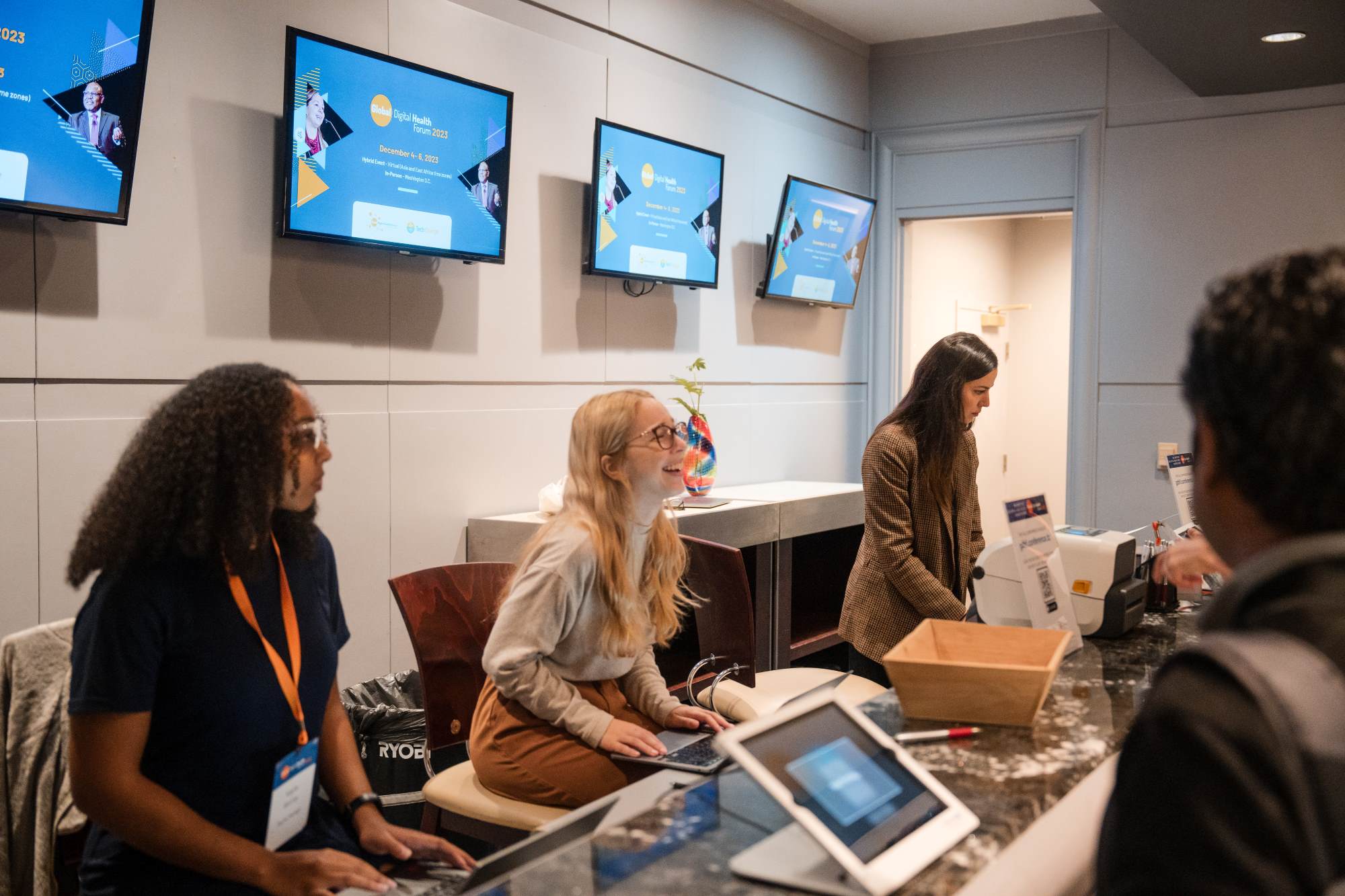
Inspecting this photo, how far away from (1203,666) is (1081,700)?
3.90 feet

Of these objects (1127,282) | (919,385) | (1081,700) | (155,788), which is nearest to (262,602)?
(155,788)

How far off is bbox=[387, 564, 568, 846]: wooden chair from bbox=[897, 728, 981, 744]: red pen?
2.75 ft

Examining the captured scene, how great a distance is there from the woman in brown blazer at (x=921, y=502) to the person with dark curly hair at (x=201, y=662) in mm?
1374

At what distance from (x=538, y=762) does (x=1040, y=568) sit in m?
1.00

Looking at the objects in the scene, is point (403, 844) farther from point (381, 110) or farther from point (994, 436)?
point (994, 436)

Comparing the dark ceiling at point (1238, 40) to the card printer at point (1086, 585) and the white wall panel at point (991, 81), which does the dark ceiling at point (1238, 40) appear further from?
the card printer at point (1086, 585)

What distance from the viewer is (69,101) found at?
7.94ft

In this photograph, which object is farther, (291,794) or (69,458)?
(69,458)

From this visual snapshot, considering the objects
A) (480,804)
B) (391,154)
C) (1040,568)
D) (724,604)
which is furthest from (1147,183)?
(480,804)

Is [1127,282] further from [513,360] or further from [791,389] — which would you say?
[513,360]

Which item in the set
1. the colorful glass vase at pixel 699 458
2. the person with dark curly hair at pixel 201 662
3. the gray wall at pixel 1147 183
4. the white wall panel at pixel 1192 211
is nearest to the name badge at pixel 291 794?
the person with dark curly hair at pixel 201 662

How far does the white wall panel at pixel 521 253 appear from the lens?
11.4 feet

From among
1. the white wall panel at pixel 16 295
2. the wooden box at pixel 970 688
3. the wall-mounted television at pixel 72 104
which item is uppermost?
the wall-mounted television at pixel 72 104

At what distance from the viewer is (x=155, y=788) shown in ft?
5.01
